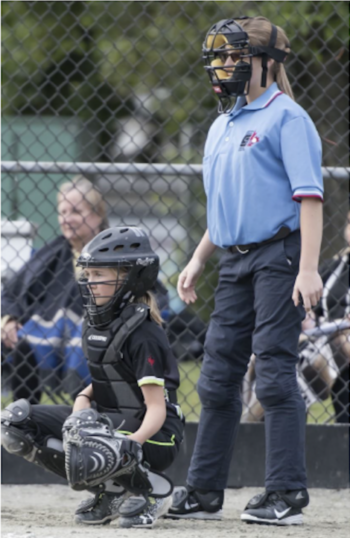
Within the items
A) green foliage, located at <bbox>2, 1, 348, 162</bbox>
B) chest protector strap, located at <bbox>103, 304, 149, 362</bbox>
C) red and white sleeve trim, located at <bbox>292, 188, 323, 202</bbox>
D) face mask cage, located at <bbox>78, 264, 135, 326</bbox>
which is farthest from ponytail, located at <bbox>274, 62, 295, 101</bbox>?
green foliage, located at <bbox>2, 1, 348, 162</bbox>

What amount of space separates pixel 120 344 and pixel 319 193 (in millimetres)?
927

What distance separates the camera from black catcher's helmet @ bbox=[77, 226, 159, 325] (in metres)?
3.53

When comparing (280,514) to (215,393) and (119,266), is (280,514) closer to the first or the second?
(215,393)

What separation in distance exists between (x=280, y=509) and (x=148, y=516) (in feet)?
1.62

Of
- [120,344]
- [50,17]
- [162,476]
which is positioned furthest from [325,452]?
[50,17]

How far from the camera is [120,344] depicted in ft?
11.4

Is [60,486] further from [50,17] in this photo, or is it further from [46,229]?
[50,17]

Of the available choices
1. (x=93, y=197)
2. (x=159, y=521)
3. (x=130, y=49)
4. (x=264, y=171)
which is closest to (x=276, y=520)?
(x=159, y=521)

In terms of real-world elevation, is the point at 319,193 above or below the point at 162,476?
above

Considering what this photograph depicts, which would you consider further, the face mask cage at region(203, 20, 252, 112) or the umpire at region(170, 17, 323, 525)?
the face mask cage at region(203, 20, 252, 112)

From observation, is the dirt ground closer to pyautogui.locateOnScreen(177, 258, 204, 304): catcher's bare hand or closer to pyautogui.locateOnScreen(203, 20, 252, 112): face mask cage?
pyautogui.locateOnScreen(177, 258, 204, 304): catcher's bare hand

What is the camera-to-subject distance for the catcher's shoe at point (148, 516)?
3422 mm

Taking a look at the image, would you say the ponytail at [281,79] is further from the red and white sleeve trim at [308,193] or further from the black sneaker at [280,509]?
the black sneaker at [280,509]

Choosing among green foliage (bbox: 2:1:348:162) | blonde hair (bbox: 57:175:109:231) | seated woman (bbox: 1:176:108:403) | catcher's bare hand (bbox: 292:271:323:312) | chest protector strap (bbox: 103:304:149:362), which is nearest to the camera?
catcher's bare hand (bbox: 292:271:323:312)
